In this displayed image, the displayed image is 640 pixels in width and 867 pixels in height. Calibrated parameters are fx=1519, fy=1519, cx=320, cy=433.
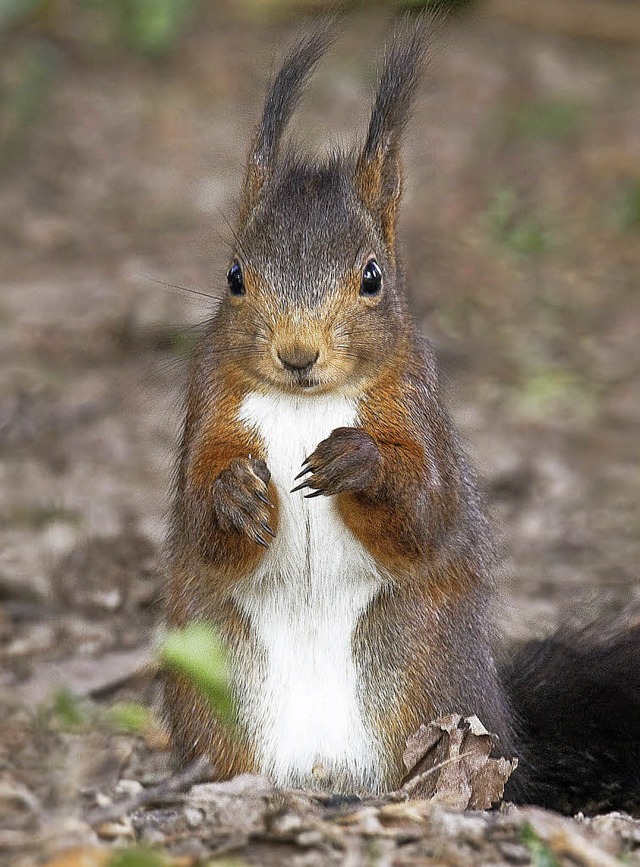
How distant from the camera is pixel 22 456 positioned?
6.72 meters

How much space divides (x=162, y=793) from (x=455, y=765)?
2.41 feet

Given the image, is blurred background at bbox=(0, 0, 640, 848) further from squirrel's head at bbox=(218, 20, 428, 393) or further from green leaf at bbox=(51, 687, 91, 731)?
squirrel's head at bbox=(218, 20, 428, 393)

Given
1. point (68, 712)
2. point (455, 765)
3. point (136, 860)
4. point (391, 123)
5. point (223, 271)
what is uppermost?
point (391, 123)

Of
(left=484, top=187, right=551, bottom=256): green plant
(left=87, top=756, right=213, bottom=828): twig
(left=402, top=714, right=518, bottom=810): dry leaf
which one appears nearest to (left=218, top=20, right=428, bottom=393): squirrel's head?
(left=402, top=714, right=518, bottom=810): dry leaf

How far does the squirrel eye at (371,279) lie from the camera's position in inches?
153

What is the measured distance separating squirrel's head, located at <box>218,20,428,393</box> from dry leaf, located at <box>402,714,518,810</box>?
91cm

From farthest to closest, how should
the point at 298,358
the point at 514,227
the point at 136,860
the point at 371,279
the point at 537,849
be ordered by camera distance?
the point at 514,227, the point at 371,279, the point at 298,358, the point at 537,849, the point at 136,860

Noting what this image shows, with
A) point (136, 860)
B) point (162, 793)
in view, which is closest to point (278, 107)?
point (162, 793)

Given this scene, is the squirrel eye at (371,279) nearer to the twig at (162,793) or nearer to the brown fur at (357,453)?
the brown fur at (357,453)

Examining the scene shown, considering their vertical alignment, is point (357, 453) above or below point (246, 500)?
above

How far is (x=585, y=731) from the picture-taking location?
167 inches

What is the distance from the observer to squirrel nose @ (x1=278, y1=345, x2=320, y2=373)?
3617 mm

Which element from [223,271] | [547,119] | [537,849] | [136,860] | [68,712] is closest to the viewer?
[136,860]

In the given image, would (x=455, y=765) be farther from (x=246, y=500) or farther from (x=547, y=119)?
(x=547, y=119)
